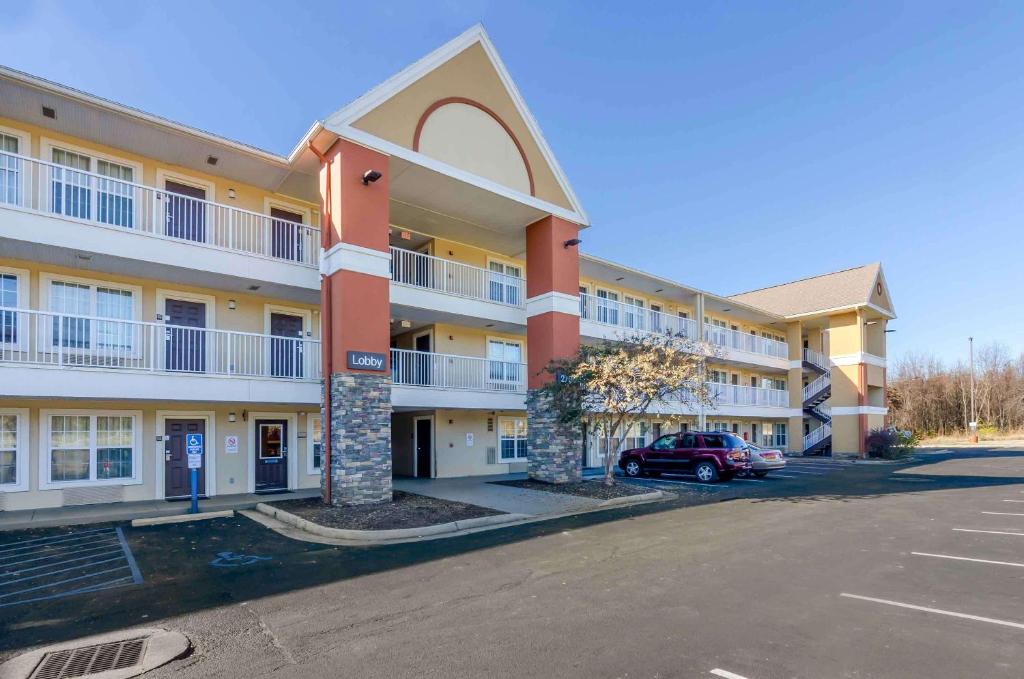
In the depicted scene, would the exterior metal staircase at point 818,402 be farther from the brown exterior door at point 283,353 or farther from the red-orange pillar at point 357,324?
the brown exterior door at point 283,353

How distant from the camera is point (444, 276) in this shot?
1862 centimetres

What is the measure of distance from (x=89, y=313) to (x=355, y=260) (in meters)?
6.39

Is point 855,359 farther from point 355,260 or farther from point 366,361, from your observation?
point 355,260

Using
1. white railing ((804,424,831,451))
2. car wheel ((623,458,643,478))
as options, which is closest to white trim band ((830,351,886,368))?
white railing ((804,424,831,451))

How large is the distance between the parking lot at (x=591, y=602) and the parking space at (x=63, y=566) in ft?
0.85

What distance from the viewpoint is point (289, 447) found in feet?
54.1

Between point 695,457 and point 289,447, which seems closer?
point 289,447

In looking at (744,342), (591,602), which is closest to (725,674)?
(591,602)

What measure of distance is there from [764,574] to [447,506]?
7091 millimetres

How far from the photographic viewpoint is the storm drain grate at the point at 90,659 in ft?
16.3

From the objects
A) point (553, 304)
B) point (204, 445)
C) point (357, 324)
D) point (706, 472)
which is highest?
point (553, 304)

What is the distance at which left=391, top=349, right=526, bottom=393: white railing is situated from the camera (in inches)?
707

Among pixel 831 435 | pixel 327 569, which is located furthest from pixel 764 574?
pixel 831 435

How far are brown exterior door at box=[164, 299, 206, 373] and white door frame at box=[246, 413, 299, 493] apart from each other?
7.92ft
